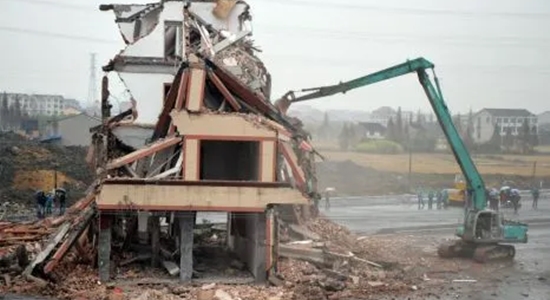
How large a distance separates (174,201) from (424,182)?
53102mm

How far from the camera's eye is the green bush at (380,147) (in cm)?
8825

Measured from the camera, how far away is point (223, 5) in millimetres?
39188

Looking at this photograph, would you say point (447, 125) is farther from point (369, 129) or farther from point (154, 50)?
point (369, 129)

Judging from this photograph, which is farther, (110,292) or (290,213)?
(290,213)

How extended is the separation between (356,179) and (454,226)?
1186 inches

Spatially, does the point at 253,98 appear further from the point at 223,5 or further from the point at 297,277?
the point at 223,5

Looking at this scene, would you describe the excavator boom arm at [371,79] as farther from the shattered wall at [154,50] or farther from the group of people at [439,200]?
the group of people at [439,200]

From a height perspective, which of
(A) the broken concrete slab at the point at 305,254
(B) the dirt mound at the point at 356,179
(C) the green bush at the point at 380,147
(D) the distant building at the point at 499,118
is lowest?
(A) the broken concrete slab at the point at 305,254

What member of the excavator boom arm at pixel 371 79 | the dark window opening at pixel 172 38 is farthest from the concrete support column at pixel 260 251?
the dark window opening at pixel 172 38

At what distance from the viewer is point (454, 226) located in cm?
4309

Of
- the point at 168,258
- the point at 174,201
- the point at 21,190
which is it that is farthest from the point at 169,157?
the point at 21,190

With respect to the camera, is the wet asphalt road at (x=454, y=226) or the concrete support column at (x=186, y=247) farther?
the wet asphalt road at (x=454, y=226)

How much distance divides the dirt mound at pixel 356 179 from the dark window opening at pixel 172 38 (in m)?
34.7

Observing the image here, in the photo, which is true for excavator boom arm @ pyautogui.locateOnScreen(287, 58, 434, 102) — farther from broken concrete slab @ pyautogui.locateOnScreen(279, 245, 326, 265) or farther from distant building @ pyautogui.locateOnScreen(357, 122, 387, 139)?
distant building @ pyautogui.locateOnScreen(357, 122, 387, 139)
